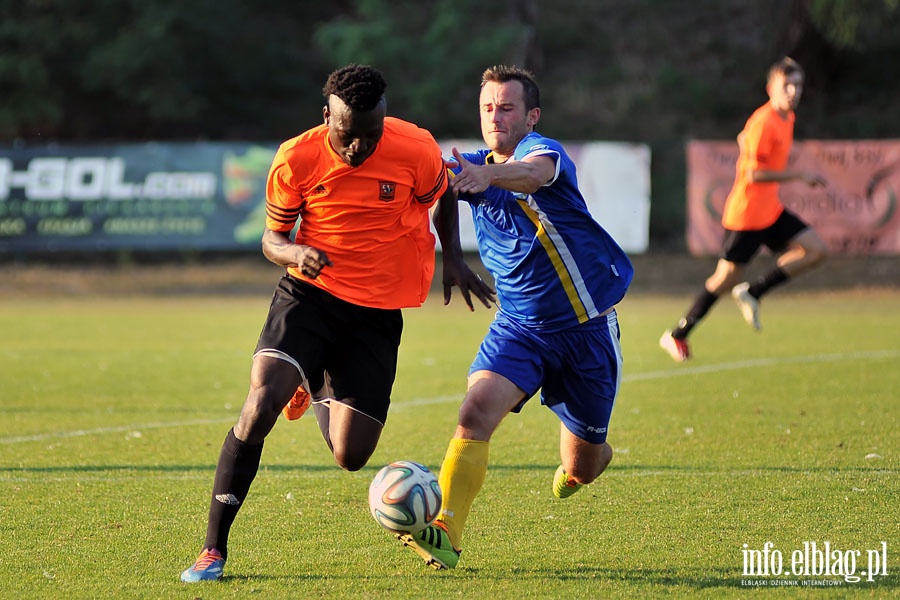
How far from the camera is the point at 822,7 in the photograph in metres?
23.2

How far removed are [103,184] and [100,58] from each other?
6634mm

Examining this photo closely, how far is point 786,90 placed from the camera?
10.8 meters

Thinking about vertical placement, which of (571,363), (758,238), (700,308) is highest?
(758,238)

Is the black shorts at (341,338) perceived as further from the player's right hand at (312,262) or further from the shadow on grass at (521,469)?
the shadow on grass at (521,469)

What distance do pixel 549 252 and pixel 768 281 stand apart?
6.37m

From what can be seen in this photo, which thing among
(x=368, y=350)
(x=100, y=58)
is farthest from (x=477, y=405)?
(x=100, y=58)

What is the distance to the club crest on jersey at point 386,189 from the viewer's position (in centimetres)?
527

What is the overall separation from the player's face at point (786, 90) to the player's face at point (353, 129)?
Result: 6.61m

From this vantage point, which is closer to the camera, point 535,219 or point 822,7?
point 535,219

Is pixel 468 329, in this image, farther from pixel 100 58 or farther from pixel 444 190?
pixel 100 58

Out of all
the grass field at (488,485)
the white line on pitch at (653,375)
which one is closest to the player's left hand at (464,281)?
the grass field at (488,485)

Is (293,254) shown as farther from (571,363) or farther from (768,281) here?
(768,281)

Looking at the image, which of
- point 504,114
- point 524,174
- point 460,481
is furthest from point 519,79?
point 460,481

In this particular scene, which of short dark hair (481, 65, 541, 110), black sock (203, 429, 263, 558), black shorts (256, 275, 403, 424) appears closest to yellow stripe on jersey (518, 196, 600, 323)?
short dark hair (481, 65, 541, 110)
